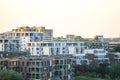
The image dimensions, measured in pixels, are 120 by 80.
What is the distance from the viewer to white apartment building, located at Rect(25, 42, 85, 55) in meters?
39.0

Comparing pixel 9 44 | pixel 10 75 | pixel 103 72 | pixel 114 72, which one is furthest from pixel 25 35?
pixel 10 75

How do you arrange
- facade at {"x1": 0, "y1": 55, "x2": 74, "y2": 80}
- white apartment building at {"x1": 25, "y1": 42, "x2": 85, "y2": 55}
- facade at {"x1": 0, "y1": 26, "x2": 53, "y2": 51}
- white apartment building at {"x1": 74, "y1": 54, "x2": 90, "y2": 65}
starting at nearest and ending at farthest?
facade at {"x1": 0, "y1": 55, "x2": 74, "y2": 80} → white apartment building at {"x1": 74, "y1": 54, "x2": 90, "y2": 65} → white apartment building at {"x1": 25, "y1": 42, "x2": 85, "y2": 55} → facade at {"x1": 0, "y1": 26, "x2": 53, "y2": 51}

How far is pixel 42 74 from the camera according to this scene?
83.1 feet

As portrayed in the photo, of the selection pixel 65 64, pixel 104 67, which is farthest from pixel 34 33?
→ pixel 65 64

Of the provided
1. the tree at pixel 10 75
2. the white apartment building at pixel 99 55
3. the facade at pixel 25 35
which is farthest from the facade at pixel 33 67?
the facade at pixel 25 35

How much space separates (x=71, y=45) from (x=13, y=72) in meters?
18.6

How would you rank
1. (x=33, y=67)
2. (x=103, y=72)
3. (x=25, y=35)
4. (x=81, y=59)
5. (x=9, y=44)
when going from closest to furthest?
(x=33, y=67), (x=103, y=72), (x=81, y=59), (x=9, y=44), (x=25, y=35)

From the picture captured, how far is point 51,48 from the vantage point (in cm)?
3947

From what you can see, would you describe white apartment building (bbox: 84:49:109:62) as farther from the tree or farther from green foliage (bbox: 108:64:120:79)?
the tree

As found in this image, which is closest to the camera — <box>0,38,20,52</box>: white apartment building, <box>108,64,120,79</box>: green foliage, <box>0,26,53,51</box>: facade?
<box>108,64,120,79</box>: green foliage

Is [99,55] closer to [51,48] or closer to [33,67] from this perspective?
[51,48]

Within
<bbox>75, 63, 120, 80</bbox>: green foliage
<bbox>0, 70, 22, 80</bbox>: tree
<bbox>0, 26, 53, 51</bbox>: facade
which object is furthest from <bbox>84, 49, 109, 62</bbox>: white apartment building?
<bbox>0, 70, 22, 80</bbox>: tree

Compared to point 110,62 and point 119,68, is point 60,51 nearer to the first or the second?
point 110,62

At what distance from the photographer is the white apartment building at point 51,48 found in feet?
128
